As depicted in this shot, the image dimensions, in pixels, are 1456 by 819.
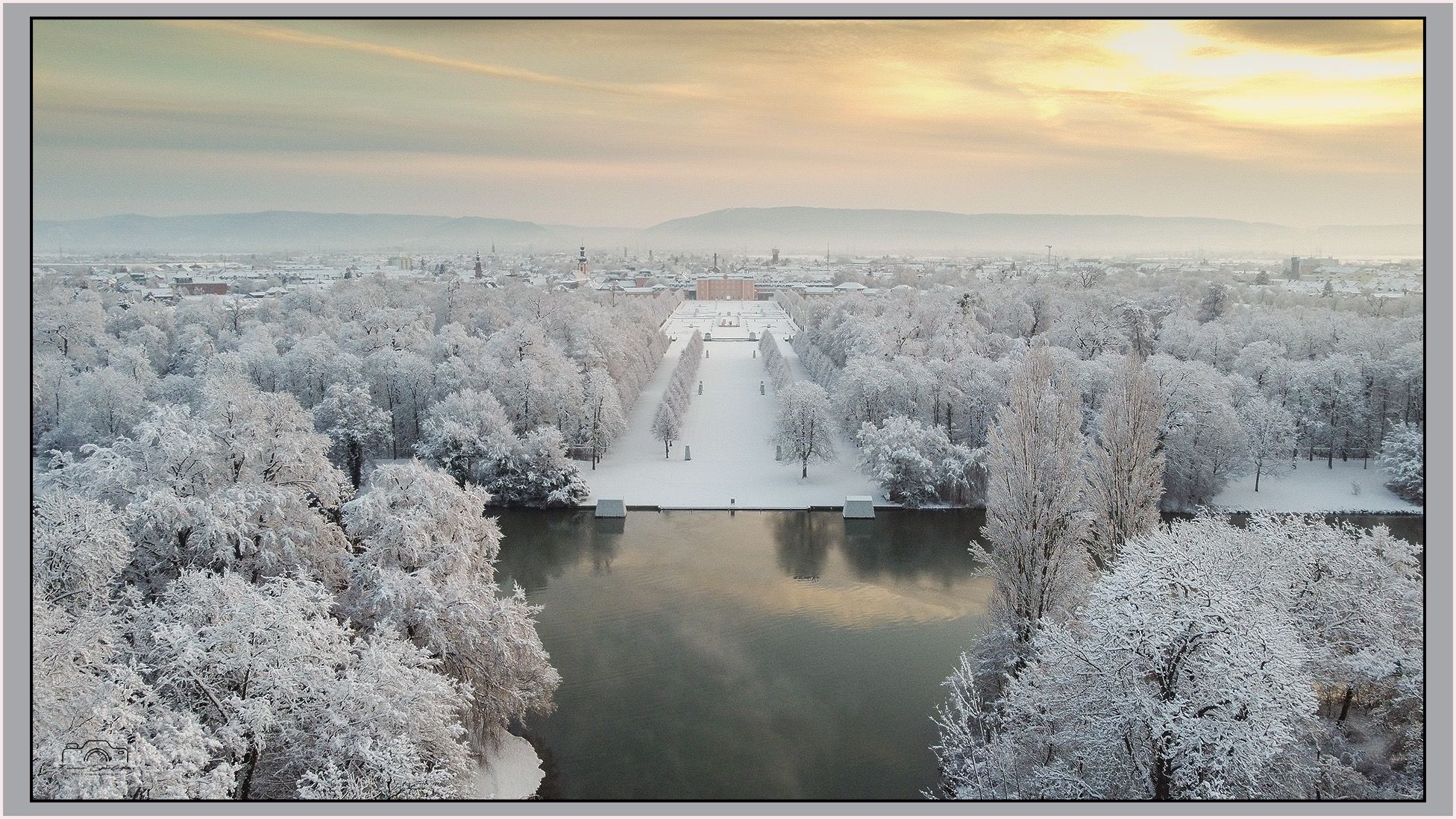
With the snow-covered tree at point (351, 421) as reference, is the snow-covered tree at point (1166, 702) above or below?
below

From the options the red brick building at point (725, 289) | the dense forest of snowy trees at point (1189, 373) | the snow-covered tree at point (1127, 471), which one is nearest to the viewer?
the snow-covered tree at point (1127, 471)

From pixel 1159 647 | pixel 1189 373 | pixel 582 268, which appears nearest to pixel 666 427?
pixel 1189 373

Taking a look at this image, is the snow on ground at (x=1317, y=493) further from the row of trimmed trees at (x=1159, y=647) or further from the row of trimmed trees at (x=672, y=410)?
the row of trimmed trees at (x=672, y=410)

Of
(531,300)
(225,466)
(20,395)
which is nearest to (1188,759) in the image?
(20,395)

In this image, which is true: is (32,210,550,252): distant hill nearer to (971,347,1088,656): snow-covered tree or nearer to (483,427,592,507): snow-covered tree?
(483,427,592,507): snow-covered tree

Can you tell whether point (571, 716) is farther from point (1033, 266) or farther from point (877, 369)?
point (1033, 266)

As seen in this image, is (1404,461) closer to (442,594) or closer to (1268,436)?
(1268,436)

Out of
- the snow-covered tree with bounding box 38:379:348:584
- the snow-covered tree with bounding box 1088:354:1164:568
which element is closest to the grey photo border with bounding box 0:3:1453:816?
the snow-covered tree with bounding box 38:379:348:584

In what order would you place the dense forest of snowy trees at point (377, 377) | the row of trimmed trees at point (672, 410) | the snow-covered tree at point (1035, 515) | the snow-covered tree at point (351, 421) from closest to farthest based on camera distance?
the snow-covered tree at point (1035, 515)
the dense forest of snowy trees at point (377, 377)
the snow-covered tree at point (351, 421)
the row of trimmed trees at point (672, 410)

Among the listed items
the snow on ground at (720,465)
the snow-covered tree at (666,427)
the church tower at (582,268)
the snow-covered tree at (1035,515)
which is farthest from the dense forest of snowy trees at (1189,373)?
the church tower at (582,268)

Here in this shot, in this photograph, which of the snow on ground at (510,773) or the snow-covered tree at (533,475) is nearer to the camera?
the snow on ground at (510,773)
